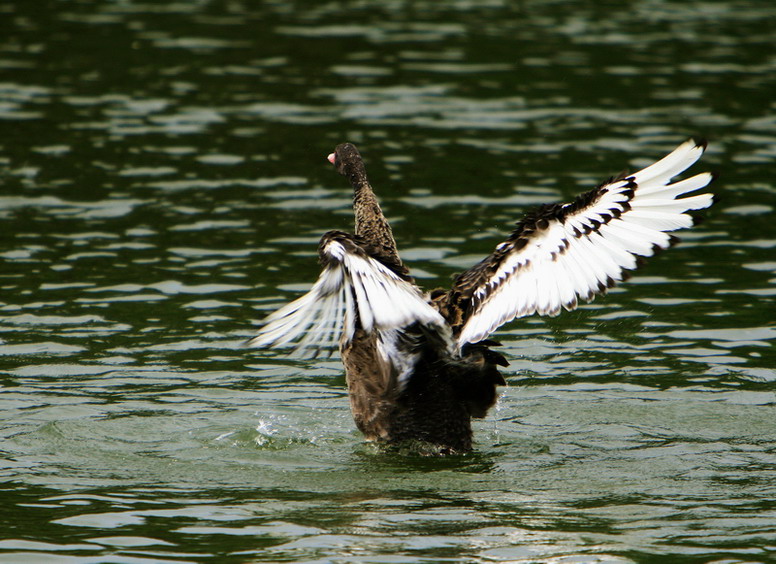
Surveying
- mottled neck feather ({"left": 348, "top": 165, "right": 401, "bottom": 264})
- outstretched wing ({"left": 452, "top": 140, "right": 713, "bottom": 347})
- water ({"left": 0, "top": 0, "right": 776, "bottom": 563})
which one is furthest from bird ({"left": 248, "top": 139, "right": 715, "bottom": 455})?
mottled neck feather ({"left": 348, "top": 165, "right": 401, "bottom": 264})

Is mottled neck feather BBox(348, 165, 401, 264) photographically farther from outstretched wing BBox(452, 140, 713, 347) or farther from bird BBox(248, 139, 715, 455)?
outstretched wing BBox(452, 140, 713, 347)

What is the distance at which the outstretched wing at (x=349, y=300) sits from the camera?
6727 mm

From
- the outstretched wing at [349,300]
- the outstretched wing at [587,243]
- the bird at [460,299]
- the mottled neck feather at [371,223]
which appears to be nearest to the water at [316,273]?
the bird at [460,299]

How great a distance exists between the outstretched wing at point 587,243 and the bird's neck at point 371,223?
4.48 feet

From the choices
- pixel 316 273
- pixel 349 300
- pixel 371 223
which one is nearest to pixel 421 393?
pixel 349 300

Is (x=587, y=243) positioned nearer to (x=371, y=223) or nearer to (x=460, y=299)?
(x=460, y=299)

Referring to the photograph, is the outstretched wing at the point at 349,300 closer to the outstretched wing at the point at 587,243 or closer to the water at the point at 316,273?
the outstretched wing at the point at 587,243

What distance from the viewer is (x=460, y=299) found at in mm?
7719

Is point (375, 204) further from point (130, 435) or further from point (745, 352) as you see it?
point (745, 352)

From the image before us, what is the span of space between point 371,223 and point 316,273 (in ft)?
9.64

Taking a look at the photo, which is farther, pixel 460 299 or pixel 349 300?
pixel 460 299

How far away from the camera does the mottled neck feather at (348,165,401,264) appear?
884cm

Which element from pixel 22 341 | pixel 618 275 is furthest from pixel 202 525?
pixel 22 341

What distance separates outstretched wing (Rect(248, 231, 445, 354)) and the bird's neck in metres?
1.23
